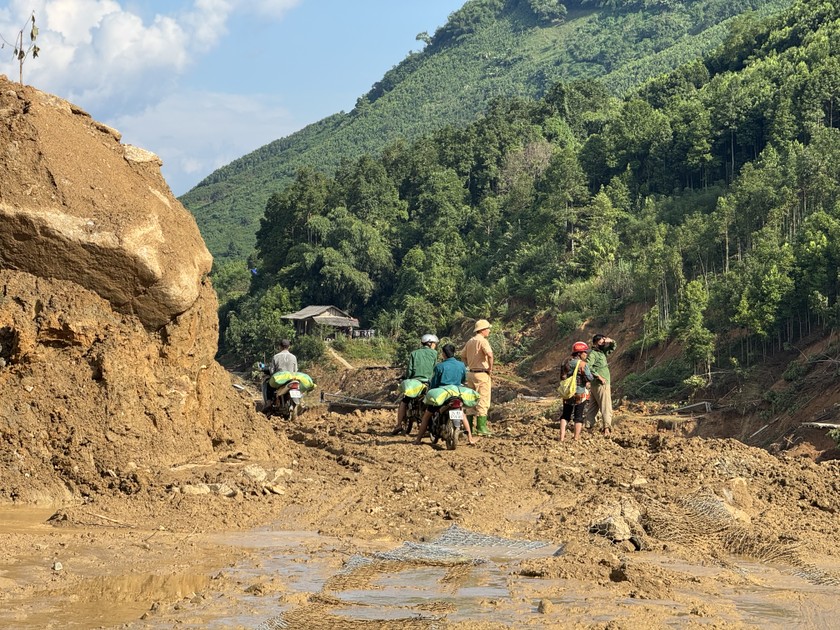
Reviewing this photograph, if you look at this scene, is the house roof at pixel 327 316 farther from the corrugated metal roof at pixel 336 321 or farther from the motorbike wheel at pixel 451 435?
the motorbike wheel at pixel 451 435

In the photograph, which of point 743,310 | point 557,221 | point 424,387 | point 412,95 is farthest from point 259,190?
point 424,387

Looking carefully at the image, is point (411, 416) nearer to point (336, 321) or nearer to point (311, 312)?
point (336, 321)

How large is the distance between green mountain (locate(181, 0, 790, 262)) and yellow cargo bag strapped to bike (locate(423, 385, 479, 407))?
89.0 metres

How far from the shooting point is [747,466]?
11703 millimetres

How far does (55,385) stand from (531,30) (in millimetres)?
152989

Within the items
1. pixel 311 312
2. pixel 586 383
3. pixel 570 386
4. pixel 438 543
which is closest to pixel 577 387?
pixel 570 386

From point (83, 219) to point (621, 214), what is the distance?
143 feet

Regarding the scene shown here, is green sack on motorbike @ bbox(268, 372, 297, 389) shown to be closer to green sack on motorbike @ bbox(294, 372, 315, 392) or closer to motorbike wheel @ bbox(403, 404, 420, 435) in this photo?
green sack on motorbike @ bbox(294, 372, 315, 392)

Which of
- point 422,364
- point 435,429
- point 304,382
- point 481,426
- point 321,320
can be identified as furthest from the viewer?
point 321,320

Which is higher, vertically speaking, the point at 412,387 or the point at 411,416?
the point at 412,387

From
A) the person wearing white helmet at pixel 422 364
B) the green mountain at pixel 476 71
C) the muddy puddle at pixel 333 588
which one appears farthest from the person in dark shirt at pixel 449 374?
the green mountain at pixel 476 71

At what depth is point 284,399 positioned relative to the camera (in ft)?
55.6

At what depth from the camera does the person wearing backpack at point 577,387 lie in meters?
14.2

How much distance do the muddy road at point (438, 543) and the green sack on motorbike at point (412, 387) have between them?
1252 millimetres
